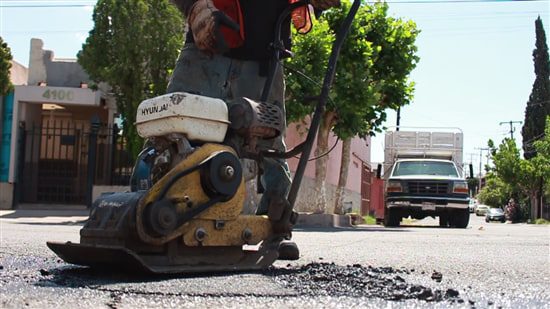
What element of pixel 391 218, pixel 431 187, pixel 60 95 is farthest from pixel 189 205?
pixel 60 95

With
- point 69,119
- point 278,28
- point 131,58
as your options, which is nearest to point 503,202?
point 69,119

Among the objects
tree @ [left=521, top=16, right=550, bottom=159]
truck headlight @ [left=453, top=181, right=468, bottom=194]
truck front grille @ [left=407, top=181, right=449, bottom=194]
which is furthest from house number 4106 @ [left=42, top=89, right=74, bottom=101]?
tree @ [left=521, top=16, right=550, bottom=159]

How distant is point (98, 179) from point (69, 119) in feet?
15.6

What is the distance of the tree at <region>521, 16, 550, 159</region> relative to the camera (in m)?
56.6

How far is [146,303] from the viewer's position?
2.63m

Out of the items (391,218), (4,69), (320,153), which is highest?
(4,69)

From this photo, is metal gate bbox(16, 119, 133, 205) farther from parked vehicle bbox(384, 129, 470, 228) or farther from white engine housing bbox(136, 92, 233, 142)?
white engine housing bbox(136, 92, 233, 142)

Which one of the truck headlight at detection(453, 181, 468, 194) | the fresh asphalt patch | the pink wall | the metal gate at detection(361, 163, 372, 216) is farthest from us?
the metal gate at detection(361, 163, 372, 216)

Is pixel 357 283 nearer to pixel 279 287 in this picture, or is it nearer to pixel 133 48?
pixel 279 287

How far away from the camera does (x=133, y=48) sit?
54.4 ft

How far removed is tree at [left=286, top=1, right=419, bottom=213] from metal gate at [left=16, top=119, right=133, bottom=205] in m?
7.05

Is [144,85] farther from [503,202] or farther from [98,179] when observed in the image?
[503,202]

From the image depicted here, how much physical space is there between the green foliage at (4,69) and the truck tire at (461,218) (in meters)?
12.9

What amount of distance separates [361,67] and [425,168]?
16.4 ft
